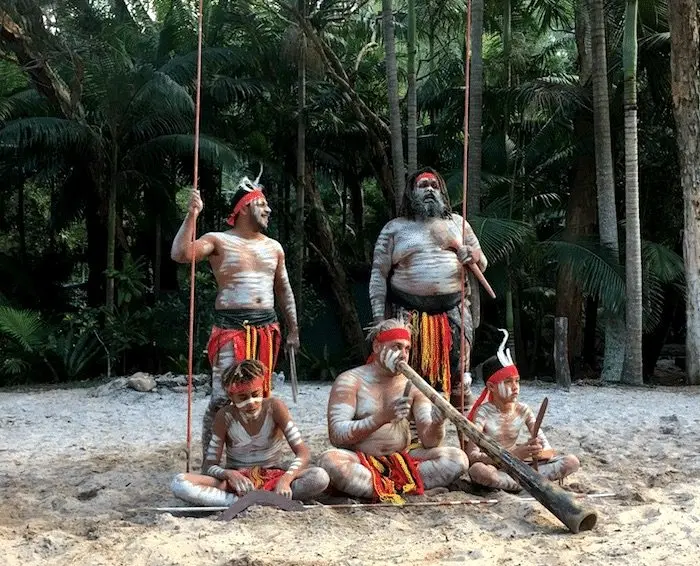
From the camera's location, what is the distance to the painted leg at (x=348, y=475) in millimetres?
4074

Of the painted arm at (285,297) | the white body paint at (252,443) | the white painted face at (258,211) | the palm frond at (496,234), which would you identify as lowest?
the white body paint at (252,443)

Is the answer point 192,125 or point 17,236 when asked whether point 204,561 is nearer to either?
point 192,125

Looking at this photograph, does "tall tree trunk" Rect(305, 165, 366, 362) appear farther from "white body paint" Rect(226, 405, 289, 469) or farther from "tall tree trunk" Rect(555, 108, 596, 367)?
→ "white body paint" Rect(226, 405, 289, 469)

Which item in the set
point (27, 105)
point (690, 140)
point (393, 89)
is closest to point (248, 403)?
point (393, 89)

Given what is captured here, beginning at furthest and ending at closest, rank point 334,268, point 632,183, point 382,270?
point 334,268
point 632,183
point 382,270

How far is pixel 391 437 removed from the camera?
14.1 feet

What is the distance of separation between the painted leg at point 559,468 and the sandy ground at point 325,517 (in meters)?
0.13

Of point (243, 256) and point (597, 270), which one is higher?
point (597, 270)

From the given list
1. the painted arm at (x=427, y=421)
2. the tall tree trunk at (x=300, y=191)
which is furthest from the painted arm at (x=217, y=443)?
the tall tree trunk at (x=300, y=191)

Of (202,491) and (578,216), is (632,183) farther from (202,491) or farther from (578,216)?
(202,491)

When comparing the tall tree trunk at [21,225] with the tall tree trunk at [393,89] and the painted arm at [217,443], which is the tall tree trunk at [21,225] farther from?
the painted arm at [217,443]

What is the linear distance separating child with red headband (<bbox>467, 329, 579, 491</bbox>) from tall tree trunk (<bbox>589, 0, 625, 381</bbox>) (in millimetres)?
5984

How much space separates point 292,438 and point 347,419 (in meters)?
0.30

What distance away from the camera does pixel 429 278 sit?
4.85 m
